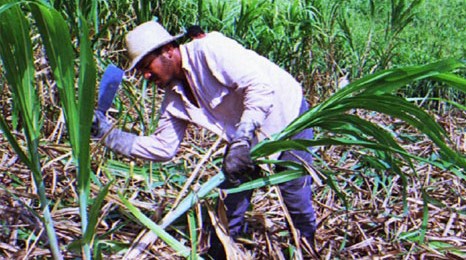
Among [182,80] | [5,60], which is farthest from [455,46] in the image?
[5,60]

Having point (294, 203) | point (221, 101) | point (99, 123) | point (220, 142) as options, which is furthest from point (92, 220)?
point (220, 142)

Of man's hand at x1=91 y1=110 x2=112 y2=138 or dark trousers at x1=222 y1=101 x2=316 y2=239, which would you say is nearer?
man's hand at x1=91 y1=110 x2=112 y2=138

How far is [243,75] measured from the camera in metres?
2.42

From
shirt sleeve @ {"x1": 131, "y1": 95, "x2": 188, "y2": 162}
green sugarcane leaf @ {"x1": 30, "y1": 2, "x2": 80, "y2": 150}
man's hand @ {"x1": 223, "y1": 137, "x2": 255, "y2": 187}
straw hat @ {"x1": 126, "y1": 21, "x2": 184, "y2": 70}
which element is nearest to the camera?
green sugarcane leaf @ {"x1": 30, "y1": 2, "x2": 80, "y2": 150}

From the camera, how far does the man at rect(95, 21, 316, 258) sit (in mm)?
2393

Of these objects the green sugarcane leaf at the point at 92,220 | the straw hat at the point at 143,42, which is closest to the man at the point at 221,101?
the straw hat at the point at 143,42

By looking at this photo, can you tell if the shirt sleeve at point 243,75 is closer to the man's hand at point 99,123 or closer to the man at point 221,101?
the man at point 221,101

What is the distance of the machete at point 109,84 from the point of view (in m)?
2.21

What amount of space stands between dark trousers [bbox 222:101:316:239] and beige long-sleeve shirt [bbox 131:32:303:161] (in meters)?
0.14

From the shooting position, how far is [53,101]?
3.42 meters

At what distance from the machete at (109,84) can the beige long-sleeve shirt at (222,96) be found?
291 mm

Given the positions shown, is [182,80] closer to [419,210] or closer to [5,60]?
[5,60]

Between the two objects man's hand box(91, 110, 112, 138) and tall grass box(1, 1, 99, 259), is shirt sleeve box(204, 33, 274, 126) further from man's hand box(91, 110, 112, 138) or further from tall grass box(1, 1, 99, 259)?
tall grass box(1, 1, 99, 259)

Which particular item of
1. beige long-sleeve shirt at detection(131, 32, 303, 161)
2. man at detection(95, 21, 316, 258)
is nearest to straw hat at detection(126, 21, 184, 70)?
man at detection(95, 21, 316, 258)
